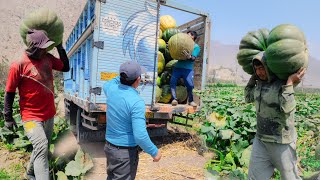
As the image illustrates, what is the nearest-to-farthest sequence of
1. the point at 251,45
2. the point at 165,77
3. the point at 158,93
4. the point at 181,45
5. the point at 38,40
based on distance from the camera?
the point at 251,45 → the point at 38,40 → the point at 181,45 → the point at 158,93 → the point at 165,77

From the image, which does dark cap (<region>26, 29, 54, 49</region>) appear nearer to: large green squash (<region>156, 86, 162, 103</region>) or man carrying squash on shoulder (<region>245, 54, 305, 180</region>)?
man carrying squash on shoulder (<region>245, 54, 305, 180</region>)

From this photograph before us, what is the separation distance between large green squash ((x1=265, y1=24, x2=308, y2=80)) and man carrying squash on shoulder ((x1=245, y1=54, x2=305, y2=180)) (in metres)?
0.09

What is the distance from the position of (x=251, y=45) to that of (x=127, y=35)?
3.07m

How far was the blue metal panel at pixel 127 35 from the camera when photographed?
5535mm

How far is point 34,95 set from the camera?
3.80 metres

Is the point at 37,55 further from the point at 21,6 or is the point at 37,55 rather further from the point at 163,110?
the point at 21,6

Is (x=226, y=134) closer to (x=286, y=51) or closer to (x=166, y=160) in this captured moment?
(x=166, y=160)

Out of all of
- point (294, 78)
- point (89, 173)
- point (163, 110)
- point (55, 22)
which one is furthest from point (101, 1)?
point (294, 78)

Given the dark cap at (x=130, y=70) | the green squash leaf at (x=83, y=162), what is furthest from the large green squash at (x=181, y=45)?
the dark cap at (x=130, y=70)

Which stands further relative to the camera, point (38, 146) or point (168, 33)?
point (168, 33)

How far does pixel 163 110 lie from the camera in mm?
6336

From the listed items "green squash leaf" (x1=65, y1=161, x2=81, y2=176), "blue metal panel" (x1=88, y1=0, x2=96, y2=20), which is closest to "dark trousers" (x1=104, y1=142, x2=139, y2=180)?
"green squash leaf" (x1=65, y1=161, x2=81, y2=176)

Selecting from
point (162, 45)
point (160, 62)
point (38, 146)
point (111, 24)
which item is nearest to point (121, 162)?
point (38, 146)

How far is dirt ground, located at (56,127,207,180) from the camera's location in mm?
5055
